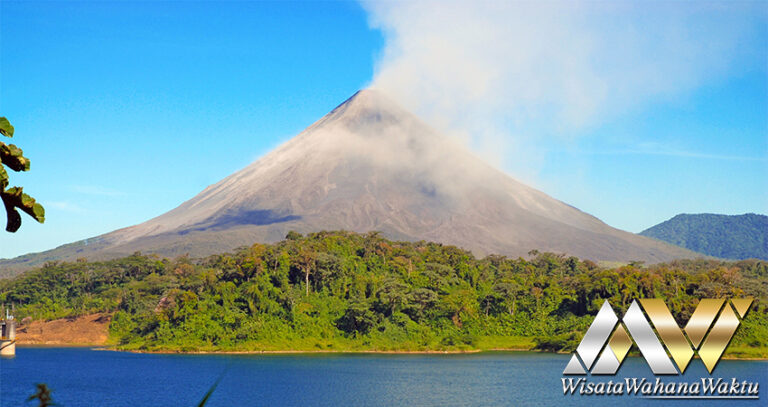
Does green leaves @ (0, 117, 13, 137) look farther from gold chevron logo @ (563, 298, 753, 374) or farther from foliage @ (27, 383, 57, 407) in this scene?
gold chevron logo @ (563, 298, 753, 374)

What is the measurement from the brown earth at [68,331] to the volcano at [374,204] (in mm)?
49043

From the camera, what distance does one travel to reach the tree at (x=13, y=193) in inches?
180

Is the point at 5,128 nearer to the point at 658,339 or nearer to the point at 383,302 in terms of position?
the point at 658,339

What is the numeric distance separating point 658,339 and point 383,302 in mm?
20013

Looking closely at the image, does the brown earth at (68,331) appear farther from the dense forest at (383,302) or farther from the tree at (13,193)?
the tree at (13,193)

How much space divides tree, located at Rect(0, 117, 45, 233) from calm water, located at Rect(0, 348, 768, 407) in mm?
25969

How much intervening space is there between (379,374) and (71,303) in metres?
42.7

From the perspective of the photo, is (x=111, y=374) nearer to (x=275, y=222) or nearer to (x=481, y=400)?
(x=481, y=400)

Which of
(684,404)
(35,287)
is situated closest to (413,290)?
(684,404)

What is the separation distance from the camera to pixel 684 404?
29.8 meters

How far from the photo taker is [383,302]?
5384cm

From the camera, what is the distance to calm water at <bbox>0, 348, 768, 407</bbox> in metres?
30.7

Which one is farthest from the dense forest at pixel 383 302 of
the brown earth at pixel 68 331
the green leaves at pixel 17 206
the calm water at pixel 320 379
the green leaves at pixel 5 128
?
the green leaves at pixel 5 128

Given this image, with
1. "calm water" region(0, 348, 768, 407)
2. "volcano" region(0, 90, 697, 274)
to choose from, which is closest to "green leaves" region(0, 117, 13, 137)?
"calm water" region(0, 348, 768, 407)
